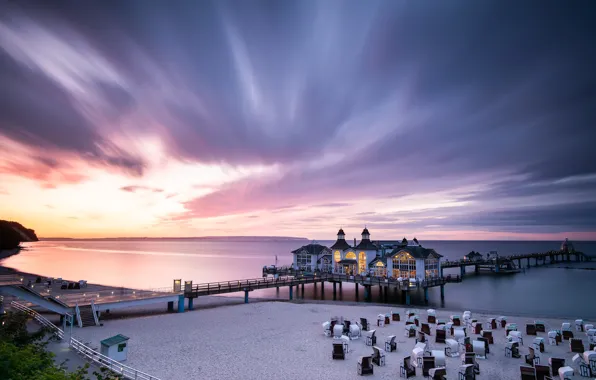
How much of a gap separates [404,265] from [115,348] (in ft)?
126

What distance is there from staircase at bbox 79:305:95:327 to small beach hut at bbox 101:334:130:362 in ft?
30.1

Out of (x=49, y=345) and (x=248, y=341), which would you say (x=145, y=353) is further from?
(x=248, y=341)

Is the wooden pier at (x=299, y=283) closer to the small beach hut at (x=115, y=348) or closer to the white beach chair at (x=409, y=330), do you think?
the small beach hut at (x=115, y=348)

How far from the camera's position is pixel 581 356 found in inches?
686

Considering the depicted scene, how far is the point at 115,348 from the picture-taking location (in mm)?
16719

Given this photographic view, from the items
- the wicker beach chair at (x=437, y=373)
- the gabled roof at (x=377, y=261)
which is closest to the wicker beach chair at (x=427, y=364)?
the wicker beach chair at (x=437, y=373)

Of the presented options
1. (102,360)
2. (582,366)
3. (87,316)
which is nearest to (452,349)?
(582,366)

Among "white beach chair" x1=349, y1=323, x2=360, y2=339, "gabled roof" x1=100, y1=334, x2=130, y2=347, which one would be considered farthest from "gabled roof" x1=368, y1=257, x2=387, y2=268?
"gabled roof" x1=100, y1=334, x2=130, y2=347

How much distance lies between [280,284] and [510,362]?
28.2m

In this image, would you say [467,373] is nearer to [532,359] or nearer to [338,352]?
[532,359]

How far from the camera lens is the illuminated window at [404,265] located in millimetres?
45656

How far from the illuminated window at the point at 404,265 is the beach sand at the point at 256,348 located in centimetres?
1642

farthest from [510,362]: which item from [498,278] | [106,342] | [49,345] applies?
[498,278]

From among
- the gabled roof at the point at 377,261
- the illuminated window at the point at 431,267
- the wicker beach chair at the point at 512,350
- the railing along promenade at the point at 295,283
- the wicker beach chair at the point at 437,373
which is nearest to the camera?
the wicker beach chair at the point at 437,373
